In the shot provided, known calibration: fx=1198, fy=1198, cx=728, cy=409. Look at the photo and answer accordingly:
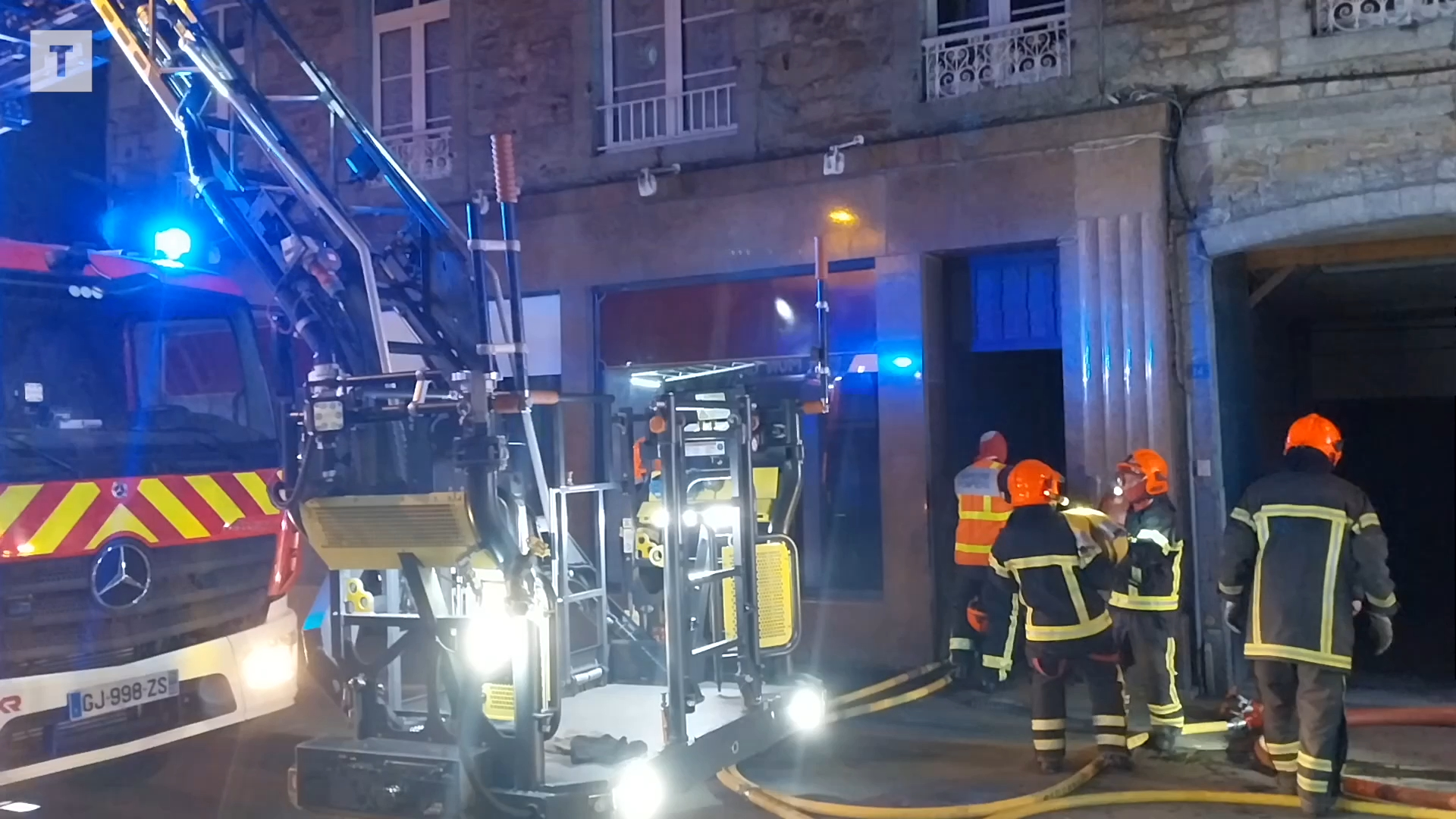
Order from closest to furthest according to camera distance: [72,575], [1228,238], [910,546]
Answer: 1. [72,575]
2. [1228,238]
3. [910,546]

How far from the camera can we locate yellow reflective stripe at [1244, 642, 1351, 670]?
17.9 feet

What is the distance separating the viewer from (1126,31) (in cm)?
855

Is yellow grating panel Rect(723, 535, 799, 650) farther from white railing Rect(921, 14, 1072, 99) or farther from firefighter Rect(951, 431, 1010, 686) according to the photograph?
white railing Rect(921, 14, 1072, 99)

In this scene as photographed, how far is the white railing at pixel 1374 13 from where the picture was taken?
25.3ft

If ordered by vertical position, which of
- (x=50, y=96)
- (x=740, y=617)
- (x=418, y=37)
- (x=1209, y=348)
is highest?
(x=418, y=37)

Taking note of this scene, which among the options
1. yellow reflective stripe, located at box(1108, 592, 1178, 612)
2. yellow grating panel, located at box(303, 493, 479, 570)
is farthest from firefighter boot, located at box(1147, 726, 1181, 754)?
yellow grating panel, located at box(303, 493, 479, 570)

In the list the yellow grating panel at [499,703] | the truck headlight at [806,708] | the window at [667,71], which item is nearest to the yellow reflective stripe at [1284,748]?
the truck headlight at [806,708]

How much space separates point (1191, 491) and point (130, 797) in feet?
22.3

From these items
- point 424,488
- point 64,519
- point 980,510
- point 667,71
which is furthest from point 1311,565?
point 667,71

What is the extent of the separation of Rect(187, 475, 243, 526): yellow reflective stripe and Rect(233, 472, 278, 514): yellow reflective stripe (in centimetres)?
12

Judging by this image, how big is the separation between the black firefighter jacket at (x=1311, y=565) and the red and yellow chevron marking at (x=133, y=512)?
491 cm

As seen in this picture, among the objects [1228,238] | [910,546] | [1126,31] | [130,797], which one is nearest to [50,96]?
[130,797]

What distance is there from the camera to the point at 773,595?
6.60m

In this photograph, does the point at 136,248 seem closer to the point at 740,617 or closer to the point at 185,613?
the point at 185,613
